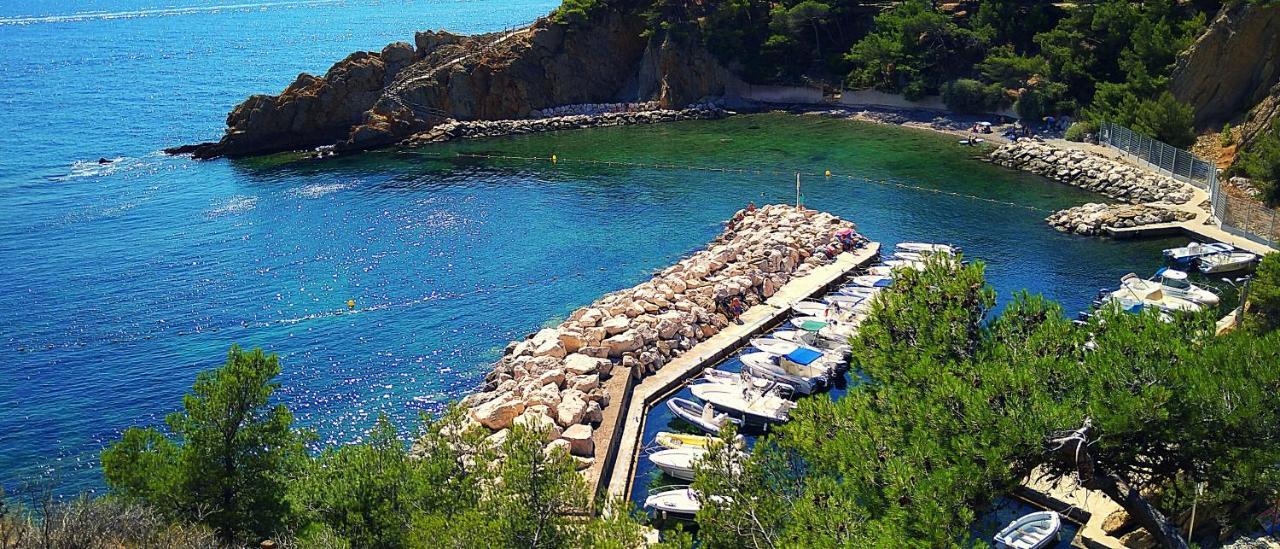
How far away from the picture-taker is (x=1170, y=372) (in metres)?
20.8

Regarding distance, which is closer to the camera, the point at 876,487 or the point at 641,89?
the point at 876,487

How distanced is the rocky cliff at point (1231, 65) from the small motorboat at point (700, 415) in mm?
43825

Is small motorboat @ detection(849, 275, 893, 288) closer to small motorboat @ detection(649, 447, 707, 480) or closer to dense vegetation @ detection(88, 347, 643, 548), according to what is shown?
small motorboat @ detection(649, 447, 707, 480)

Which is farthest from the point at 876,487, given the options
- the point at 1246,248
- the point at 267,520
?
the point at 1246,248

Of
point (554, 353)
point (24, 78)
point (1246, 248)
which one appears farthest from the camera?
point (24, 78)

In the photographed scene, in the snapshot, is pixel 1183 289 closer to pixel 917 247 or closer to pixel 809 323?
pixel 917 247

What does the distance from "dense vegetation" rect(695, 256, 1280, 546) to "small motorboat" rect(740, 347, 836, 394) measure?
39.7ft

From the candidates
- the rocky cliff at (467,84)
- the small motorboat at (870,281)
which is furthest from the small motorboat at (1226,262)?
the rocky cliff at (467,84)

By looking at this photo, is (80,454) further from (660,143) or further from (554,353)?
(660,143)

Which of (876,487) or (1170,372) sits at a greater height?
(1170,372)

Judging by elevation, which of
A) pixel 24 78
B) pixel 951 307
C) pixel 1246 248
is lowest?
pixel 1246 248

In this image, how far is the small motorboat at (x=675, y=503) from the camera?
91.4 feet

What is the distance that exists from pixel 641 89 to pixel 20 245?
5262 cm

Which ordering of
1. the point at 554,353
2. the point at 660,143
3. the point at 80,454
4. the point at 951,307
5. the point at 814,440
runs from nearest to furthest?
the point at 814,440 → the point at 951,307 → the point at 80,454 → the point at 554,353 → the point at 660,143
